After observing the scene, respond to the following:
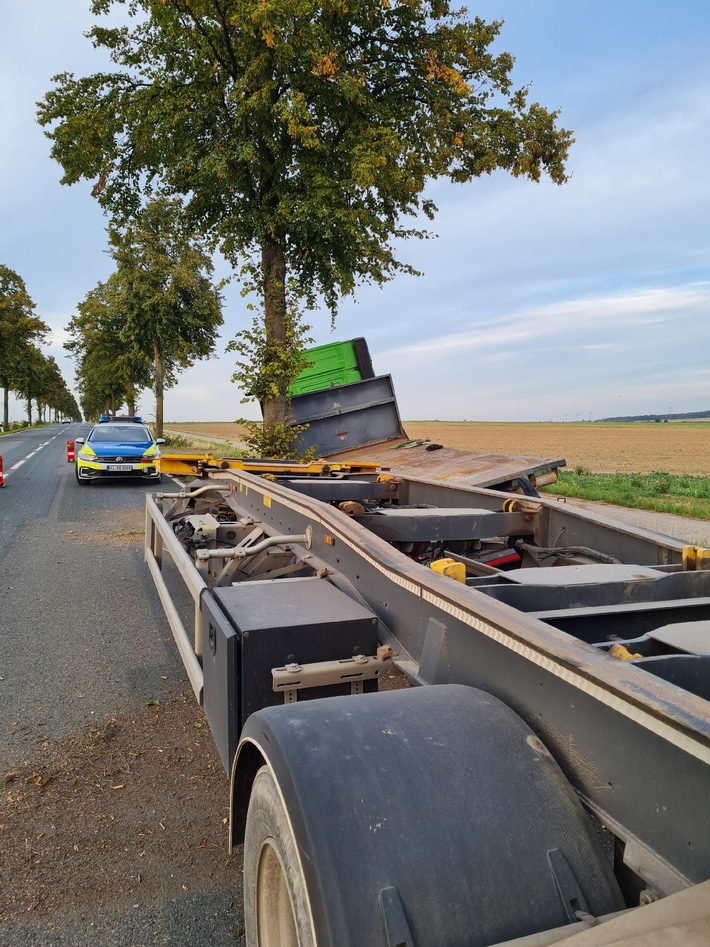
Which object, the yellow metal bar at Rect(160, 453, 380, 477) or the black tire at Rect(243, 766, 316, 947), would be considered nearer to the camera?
the black tire at Rect(243, 766, 316, 947)

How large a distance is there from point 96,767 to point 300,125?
13.1m

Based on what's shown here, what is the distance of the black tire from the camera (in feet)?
4.82

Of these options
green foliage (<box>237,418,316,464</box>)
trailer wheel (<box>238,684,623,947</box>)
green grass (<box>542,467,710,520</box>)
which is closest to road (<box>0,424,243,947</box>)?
trailer wheel (<box>238,684,623,947</box>)

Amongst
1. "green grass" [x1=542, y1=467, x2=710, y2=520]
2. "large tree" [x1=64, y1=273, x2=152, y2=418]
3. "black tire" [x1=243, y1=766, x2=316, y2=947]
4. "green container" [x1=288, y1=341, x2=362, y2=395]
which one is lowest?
"green grass" [x1=542, y1=467, x2=710, y2=520]

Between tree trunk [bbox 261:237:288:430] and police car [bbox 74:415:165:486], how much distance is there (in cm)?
347

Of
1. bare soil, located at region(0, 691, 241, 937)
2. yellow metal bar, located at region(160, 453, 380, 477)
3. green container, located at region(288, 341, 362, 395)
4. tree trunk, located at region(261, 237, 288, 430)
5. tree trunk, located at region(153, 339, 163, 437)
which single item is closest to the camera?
bare soil, located at region(0, 691, 241, 937)

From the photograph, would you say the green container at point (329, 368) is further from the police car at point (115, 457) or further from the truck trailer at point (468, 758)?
the truck trailer at point (468, 758)

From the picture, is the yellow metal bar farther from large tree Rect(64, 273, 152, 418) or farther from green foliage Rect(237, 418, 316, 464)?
large tree Rect(64, 273, 152, 418)

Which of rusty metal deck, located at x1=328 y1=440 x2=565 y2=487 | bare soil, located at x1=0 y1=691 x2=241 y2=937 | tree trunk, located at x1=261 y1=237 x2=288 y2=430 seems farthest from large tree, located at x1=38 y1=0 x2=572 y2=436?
bare soil, located at x1=0 y1=691 x2=241 y2=937

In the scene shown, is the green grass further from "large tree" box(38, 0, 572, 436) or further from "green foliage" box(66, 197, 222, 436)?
"green foliage" box(66, 197, 222, 436)

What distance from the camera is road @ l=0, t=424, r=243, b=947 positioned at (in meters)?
2.25

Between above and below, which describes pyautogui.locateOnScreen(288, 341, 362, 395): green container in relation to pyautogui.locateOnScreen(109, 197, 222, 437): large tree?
below

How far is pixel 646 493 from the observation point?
15133 mm

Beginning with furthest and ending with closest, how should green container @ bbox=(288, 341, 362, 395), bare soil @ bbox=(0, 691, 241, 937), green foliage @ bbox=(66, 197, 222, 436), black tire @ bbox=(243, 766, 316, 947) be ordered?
1. green foliage @ bbox=(66, 197, 222, 436)
2. green container @ bbox=(288, 341, 362, 395)
3. bare soil @ bbox=(0, 691, 241, 937)
4. black tire @ bbox=(243, 766, 316, 947)
